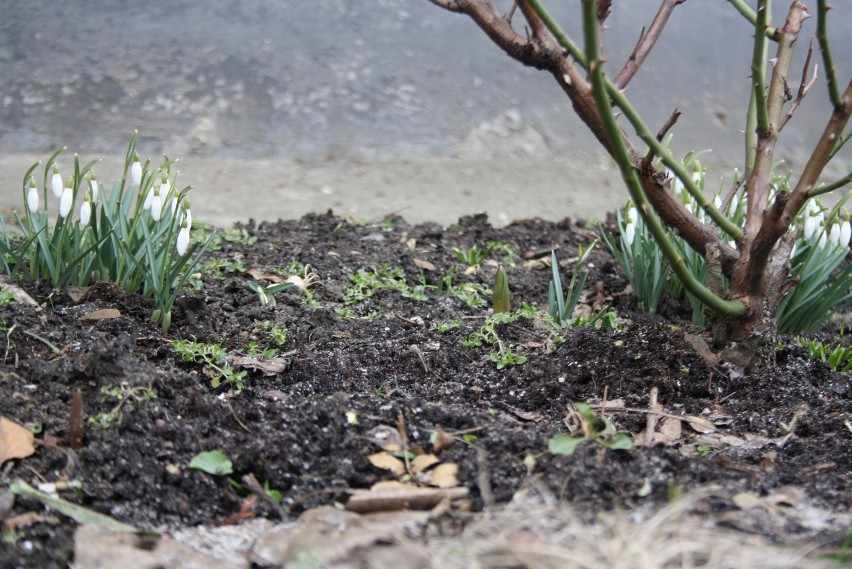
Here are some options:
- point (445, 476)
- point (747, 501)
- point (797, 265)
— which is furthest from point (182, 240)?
point (797, 265)

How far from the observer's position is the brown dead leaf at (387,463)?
1801 millimetres

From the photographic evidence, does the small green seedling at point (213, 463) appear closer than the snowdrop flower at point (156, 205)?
Yes

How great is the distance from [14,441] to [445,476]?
898 mm

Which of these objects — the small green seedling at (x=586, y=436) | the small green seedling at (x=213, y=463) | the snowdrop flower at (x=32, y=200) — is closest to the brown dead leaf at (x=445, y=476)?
the small green seedling at (x=586, y=436)

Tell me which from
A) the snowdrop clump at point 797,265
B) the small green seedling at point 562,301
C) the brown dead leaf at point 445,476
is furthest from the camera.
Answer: the snowdrop clump at point 797,265

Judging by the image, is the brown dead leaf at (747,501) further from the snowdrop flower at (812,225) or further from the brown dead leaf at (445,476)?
the snowdrop flower at (812,225)

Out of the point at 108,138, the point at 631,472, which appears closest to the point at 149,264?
the point at 631,472

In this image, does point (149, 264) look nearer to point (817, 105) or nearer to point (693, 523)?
point (693, 523)

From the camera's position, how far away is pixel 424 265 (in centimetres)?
349

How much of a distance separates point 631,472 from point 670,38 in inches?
196

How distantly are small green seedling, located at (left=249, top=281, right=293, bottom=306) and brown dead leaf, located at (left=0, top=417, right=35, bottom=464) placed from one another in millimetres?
1168

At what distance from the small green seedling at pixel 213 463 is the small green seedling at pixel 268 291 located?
118 cm

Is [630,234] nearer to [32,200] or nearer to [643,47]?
[643,47]

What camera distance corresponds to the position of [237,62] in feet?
17.7
